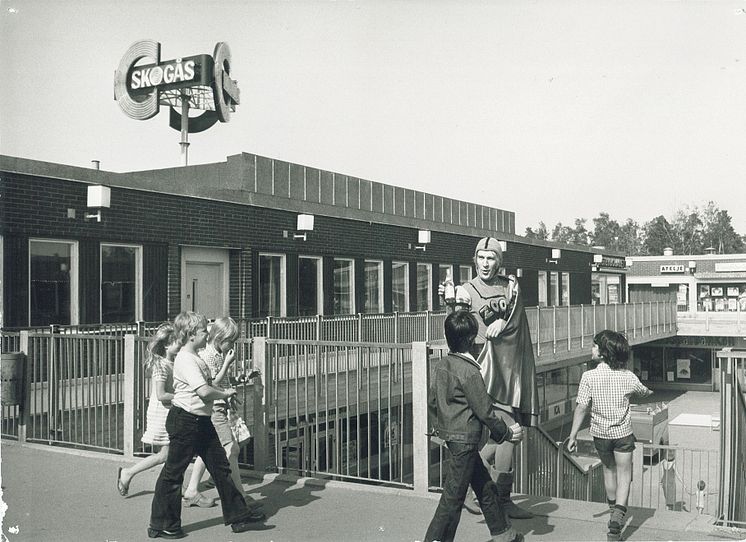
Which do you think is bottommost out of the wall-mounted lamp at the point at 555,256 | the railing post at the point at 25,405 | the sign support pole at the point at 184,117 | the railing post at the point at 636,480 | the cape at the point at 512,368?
the railing post at the point at 636,480

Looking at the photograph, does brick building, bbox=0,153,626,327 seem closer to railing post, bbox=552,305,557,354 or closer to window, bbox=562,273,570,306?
railing post, bbox=552,305,557,354

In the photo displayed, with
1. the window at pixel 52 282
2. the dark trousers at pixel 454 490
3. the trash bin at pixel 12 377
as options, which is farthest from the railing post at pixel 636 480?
the window at pixel 52 282

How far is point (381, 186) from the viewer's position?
96.3ft

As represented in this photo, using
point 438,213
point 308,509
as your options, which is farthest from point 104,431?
point 438,213

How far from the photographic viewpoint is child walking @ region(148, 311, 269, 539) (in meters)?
5.51

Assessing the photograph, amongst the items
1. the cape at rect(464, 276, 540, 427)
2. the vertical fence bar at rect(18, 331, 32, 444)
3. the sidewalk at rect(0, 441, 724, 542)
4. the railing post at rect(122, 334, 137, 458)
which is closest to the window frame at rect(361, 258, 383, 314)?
the vertical fence bar at rect(18, 331, 32, 444)

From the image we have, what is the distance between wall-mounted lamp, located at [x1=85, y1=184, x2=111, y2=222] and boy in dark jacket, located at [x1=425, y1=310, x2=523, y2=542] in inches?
360

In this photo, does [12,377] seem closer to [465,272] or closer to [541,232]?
[465,272]

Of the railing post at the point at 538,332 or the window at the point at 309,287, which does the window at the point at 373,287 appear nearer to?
the window at the point at 309,287

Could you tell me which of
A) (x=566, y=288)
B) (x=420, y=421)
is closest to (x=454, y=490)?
(x=420, y=421)

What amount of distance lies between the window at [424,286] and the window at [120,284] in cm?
1039

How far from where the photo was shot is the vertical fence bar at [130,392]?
8.15 metres

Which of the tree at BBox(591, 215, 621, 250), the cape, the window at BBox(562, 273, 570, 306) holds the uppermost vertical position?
the tree at BBox(591, 215, 621, 250)

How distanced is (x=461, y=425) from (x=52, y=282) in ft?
30.9
